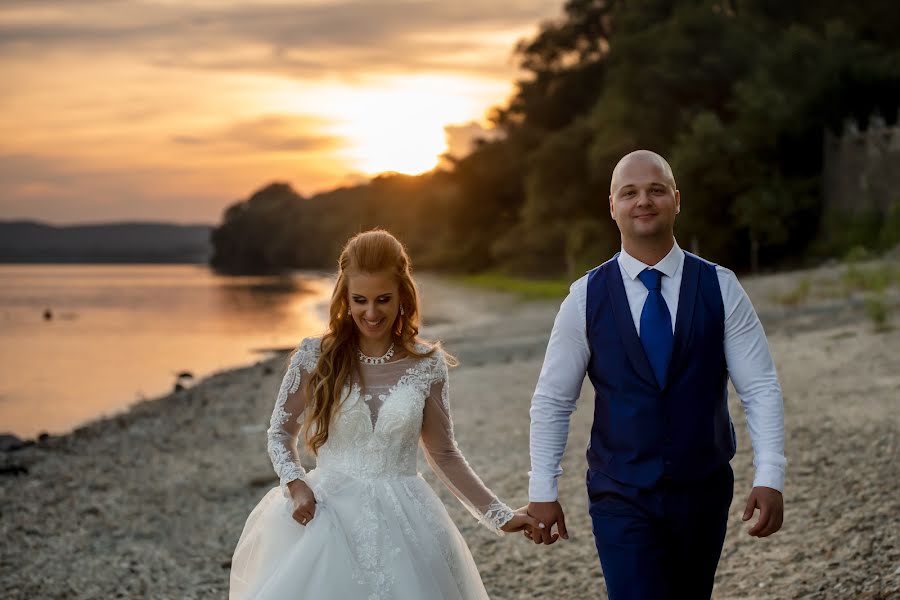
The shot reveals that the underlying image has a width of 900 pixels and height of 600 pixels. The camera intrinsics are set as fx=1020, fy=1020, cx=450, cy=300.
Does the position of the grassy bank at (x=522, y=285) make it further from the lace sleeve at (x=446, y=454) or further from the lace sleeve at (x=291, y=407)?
the lace sleeve at (x=291, y=407)

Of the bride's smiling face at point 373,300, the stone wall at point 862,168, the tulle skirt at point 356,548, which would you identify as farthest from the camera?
the stone wall at point 862,168

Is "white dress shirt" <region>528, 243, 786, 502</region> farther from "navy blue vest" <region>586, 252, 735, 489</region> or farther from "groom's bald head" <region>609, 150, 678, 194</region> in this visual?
"groom's bald head" <region>609, 150, 678, 194</region>

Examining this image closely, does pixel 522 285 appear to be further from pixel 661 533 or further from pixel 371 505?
pixel 661 533

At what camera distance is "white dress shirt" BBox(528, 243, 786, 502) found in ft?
10.1

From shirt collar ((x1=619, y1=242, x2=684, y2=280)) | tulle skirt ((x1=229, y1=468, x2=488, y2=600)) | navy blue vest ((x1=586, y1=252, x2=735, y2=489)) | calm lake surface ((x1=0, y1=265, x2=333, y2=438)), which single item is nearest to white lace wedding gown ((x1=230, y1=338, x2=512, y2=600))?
tulle skirt ((x1=229, y1=468, x2=488, y2=600))

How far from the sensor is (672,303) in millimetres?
3094

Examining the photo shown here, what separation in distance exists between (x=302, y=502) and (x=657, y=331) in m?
1.28

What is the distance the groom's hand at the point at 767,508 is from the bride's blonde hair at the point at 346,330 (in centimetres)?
122

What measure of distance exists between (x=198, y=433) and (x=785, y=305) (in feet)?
37.6

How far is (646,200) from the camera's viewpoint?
314 cm

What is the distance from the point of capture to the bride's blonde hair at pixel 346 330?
3.45 meters

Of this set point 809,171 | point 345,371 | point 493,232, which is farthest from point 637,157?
point 493,232

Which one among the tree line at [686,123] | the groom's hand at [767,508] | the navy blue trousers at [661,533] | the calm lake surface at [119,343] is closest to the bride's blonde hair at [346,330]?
the navy blue trousers at [661,533]

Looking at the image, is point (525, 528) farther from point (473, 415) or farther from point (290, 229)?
point (290, 229)
